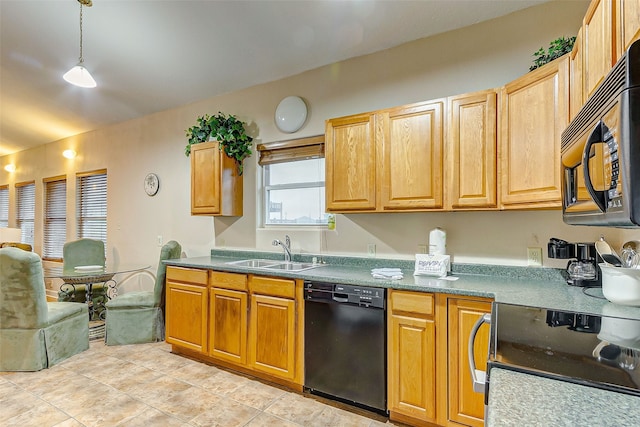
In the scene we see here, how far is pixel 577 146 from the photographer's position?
1180 millimetres

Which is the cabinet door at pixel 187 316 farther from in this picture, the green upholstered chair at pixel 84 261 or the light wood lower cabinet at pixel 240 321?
the green upholstered chair at pixel 84 261

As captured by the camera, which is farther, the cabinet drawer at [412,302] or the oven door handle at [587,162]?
the cabinet drawer at [412,302]

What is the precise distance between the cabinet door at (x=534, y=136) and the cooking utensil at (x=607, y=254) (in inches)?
12.8

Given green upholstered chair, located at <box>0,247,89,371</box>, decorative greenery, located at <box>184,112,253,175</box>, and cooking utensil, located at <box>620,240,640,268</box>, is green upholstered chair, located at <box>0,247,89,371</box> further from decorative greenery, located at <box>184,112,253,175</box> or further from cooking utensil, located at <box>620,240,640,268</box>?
cooking utensil, located at <box>620,240,640,268</box>

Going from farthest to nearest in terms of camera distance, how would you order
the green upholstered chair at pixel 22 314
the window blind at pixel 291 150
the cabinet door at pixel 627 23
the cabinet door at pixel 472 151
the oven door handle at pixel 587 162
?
1. the window blind at pixel 291 150
2. the green upholstered chair at pixel 22 314
3. the cabinet door at pixel 472 151
4. the cabinet door at pixel 627 23
5. the oven door handle at pixel 587 162

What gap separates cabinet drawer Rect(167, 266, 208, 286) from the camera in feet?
9.81

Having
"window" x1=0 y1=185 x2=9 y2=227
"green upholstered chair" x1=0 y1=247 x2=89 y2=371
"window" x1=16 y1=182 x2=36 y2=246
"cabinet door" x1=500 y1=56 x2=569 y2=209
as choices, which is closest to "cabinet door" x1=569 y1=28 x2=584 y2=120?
"cabinet door" x1=500 y1=56 x2=569 y2=209

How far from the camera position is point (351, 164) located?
262 centimetres

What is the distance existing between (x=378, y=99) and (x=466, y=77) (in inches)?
27.5

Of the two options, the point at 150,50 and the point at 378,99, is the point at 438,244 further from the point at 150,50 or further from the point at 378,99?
the point at 150,50

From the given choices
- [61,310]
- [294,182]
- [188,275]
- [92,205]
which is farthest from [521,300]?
[92,205]

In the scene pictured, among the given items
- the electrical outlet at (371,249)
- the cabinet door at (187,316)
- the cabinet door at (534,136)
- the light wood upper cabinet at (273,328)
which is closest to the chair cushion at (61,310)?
the cabinet door at (187,316)

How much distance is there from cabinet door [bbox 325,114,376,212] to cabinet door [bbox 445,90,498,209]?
22.1 inches

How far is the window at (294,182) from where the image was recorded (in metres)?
3.26
